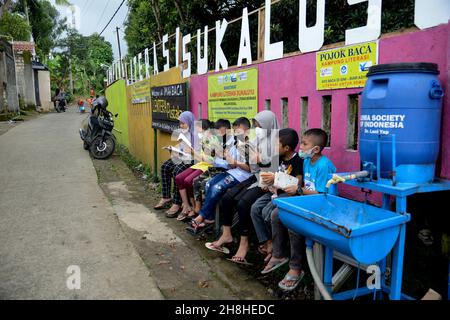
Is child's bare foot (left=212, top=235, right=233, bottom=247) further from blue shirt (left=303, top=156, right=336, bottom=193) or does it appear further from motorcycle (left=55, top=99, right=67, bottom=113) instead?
motorcycle (left=55, top=99, right=67, bottom=113)

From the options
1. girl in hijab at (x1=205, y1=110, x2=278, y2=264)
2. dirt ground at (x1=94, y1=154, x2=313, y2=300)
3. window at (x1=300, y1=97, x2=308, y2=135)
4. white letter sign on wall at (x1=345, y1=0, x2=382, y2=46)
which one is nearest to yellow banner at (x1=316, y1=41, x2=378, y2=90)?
white letter sign on wall at (x1=345, y1=0, x2=382, y2=46)

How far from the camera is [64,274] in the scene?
3373 mm

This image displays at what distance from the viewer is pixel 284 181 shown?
325cm

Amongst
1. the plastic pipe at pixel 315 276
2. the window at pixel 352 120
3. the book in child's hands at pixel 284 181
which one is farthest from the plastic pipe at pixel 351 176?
the window at pixel 352 120

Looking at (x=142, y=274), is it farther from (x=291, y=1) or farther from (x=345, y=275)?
(x=291, y=1)

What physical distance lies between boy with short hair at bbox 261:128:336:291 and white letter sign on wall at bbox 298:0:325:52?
0.84 m

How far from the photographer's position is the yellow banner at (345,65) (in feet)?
10.0

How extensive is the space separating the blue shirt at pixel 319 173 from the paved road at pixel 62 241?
4.79 feet

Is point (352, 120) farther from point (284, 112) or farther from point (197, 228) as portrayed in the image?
point (197, 228)

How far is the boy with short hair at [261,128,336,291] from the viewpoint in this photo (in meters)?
3.09

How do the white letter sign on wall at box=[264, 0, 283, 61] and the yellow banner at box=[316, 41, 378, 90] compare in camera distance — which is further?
the white letter sign on wall at box=[264, 0, 283, 61]

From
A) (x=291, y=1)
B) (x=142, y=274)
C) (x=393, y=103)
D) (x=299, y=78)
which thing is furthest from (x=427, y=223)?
(x=291, y=1)

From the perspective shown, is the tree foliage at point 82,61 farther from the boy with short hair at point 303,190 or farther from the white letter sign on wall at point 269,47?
the boy with short hair at point 303,190

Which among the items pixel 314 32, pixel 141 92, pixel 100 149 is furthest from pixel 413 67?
pixel 100 149
